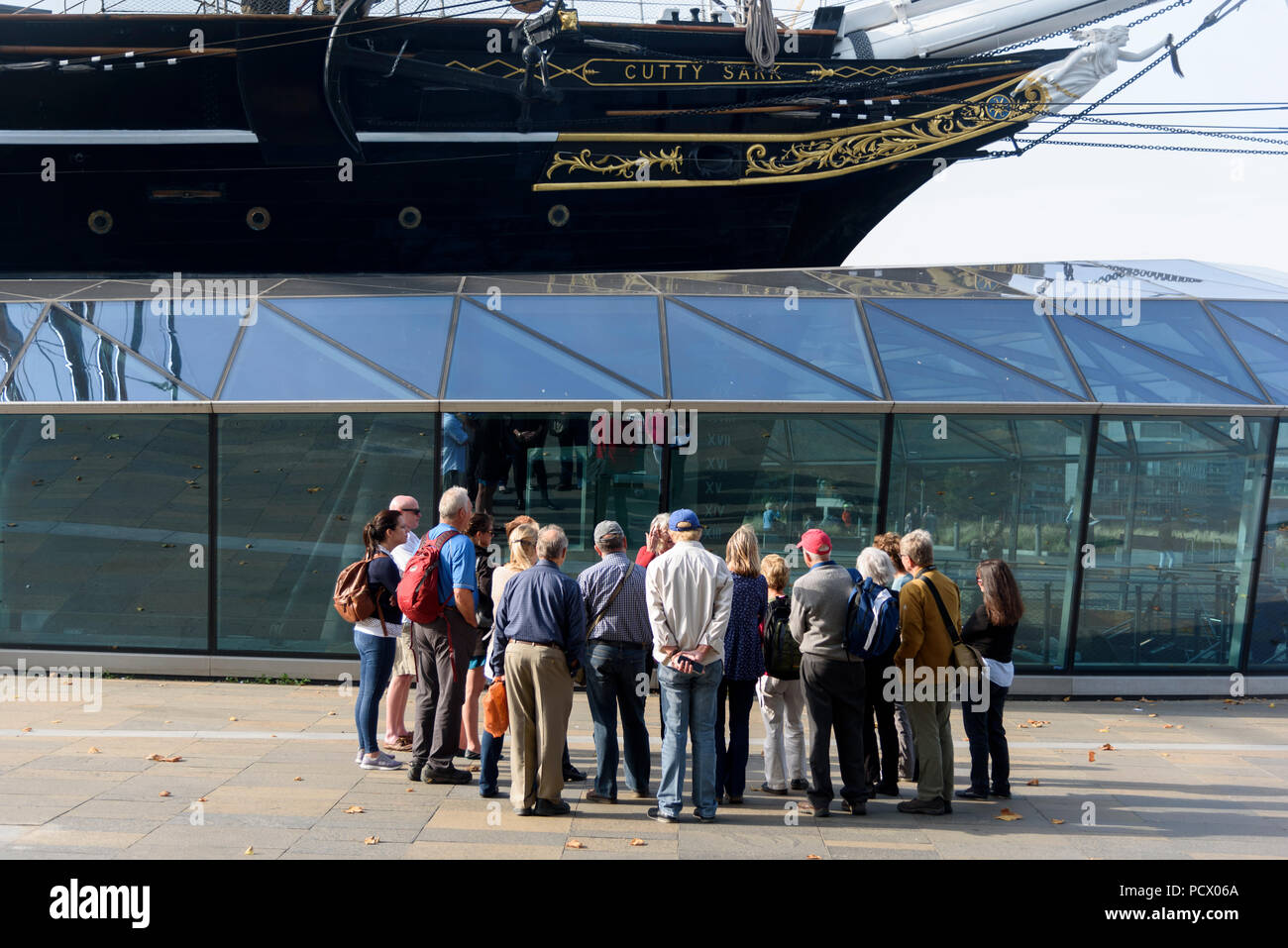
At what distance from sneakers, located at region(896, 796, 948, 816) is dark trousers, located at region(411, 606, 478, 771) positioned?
8.74 ft

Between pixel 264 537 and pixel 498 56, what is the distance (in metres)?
7.53

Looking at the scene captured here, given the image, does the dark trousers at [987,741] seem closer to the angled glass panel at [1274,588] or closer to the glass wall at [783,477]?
the glass wall at [783,477]

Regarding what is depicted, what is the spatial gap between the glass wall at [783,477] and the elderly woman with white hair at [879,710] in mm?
2919

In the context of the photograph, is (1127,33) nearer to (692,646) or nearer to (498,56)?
(498,56)

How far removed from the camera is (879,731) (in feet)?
21.2

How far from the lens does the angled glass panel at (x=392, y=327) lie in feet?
31.0

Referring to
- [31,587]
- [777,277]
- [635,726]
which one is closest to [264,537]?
[31,587]

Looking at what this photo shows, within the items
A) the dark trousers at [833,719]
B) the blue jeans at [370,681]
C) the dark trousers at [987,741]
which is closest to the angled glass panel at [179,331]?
the blue jeans at [370,681]

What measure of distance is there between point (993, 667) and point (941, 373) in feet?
12.2

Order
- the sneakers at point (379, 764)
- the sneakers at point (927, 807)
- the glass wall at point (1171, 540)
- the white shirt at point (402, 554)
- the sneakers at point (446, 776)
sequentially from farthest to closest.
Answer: the glass wall at point (1171, 540) < the white shirt at point (402, 554) < the sneakers at point (379, 764) < the sneakers at point (446, 776) < the sneakers at point (927, 807)

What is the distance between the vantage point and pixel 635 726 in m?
6.14

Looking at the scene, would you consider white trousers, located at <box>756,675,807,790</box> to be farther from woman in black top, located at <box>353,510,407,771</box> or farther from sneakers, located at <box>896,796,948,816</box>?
woman in black top, located at <box>353,510,407,771</box>

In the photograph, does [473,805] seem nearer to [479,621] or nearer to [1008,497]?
[479,621]

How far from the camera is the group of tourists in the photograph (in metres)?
5.82
